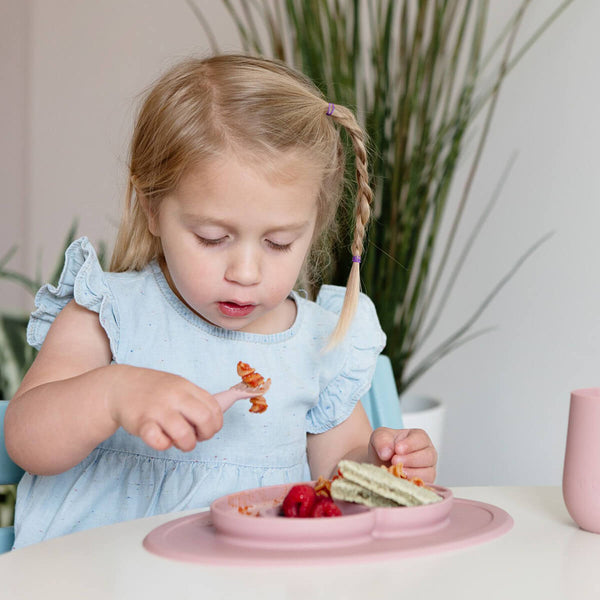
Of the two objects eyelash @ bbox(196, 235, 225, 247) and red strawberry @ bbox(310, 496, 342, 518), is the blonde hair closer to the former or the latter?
eyelash @ bbox(196, 235, 225, 247)

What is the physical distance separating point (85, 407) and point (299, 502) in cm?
23

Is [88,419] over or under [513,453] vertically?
over

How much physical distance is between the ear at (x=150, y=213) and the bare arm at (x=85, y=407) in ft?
0.49

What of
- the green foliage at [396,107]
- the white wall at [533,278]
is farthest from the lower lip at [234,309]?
the white wall at [533,278]

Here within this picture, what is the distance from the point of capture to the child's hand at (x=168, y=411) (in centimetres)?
70

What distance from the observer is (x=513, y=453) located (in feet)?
7.56

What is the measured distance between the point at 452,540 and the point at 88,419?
1.14 ft

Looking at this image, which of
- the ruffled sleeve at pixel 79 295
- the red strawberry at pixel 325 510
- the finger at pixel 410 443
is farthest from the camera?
the ruffled sleeve at pixel 79 295

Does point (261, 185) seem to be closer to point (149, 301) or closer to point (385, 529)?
point (149, 301)

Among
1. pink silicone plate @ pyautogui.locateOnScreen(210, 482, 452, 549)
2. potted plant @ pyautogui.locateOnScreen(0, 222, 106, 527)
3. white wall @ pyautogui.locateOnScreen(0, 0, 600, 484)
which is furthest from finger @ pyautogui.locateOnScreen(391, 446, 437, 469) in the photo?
white wall @ pyautogui.locateOnScreen(0, 0, 600, 484)

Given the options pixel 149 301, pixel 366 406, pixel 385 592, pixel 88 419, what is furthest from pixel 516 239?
pixel 385 592

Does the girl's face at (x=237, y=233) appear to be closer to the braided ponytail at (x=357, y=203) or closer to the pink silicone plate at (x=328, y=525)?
the braided ponytail at (x=357, y=203)

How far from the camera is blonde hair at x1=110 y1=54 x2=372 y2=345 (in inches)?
39.8

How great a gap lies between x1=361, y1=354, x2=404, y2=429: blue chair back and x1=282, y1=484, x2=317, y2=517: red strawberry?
53 centimetres
